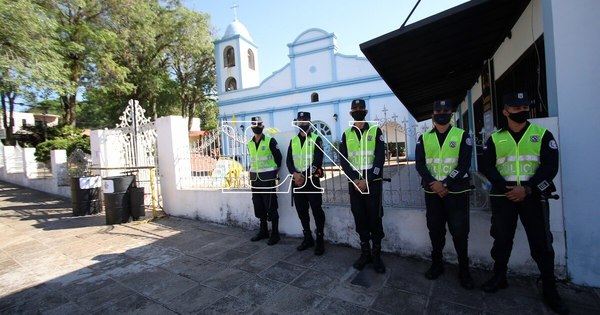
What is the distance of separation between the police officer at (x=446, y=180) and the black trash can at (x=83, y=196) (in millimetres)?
8187

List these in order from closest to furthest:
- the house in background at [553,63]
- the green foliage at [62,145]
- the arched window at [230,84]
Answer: the house in background at [553,63] < the green foliage at [62,145] < the arched window at [230,84]

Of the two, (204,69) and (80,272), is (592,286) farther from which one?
(204,69)

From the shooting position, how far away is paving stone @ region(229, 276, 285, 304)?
9.99ft

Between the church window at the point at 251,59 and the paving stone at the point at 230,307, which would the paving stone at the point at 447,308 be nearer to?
the paving stone at the point at 230,307

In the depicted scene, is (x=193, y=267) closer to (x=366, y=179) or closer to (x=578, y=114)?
(x=366, y=179)

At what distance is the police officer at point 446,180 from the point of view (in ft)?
9.83

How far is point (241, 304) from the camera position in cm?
293

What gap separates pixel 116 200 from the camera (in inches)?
251

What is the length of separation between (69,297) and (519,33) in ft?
21.4

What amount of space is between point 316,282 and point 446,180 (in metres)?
1.78

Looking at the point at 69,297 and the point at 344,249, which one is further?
the point at 344,249

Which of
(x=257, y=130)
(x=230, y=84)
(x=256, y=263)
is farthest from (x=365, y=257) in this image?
(x=230, y=84)

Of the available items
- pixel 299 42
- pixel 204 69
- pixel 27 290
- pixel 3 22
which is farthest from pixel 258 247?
pixel 204 69

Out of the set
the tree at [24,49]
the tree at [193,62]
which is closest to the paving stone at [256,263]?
the tree at [24,49]
